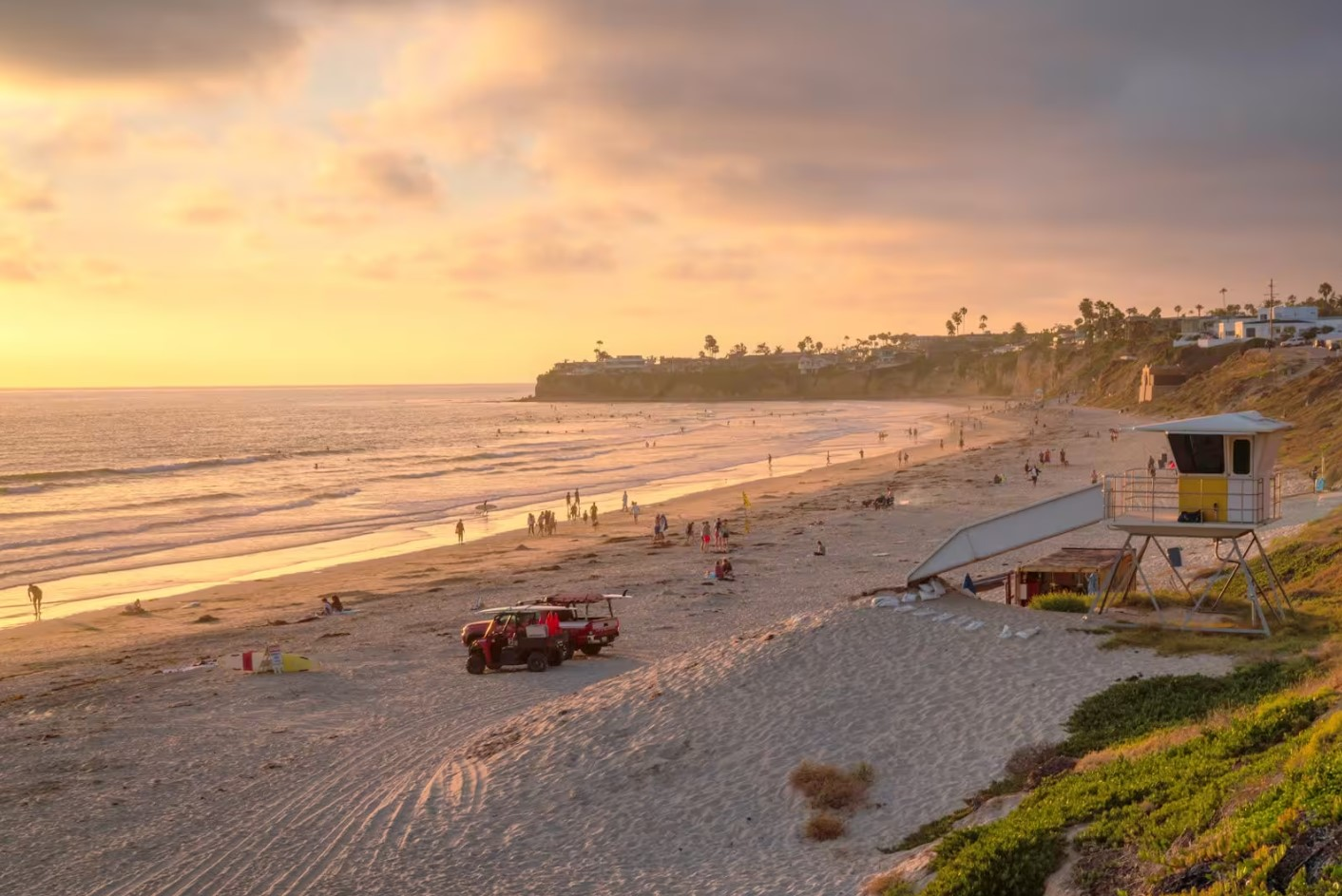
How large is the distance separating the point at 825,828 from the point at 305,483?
71.4 m

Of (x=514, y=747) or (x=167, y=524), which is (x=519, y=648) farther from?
(x=167, y=524)

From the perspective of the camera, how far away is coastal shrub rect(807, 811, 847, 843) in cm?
1293

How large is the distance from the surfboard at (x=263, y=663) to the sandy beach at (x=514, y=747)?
12.1 inches

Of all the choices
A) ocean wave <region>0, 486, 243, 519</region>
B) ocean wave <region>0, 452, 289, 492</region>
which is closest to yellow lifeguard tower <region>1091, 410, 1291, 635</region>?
ocean wave <region>0, 486, 243, 519</region>

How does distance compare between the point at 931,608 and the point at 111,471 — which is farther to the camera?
the point at 111,471

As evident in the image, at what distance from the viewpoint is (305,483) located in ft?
256

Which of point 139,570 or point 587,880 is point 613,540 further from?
point 587,880

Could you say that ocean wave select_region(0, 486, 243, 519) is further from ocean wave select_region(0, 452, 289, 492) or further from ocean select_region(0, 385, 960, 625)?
ocean wave select_region(0, 452, 289, 492)

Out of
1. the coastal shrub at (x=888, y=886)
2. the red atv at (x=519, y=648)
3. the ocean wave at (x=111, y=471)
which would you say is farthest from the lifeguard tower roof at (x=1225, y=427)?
the ocean wave at (x=111, y=471)

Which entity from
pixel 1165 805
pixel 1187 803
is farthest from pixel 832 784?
pixel 1187 803

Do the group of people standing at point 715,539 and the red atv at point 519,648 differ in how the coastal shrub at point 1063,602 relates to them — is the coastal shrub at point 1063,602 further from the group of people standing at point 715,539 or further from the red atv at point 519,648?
the group of people standing at point 715,539

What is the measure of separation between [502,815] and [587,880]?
2.53 meters

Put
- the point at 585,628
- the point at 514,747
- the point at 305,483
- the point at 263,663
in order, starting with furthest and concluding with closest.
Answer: the point at 305,483 < the point at 585,628 < the point at 263,663 < the point at 514,747

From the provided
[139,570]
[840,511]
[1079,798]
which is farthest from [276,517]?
[1079,798]
